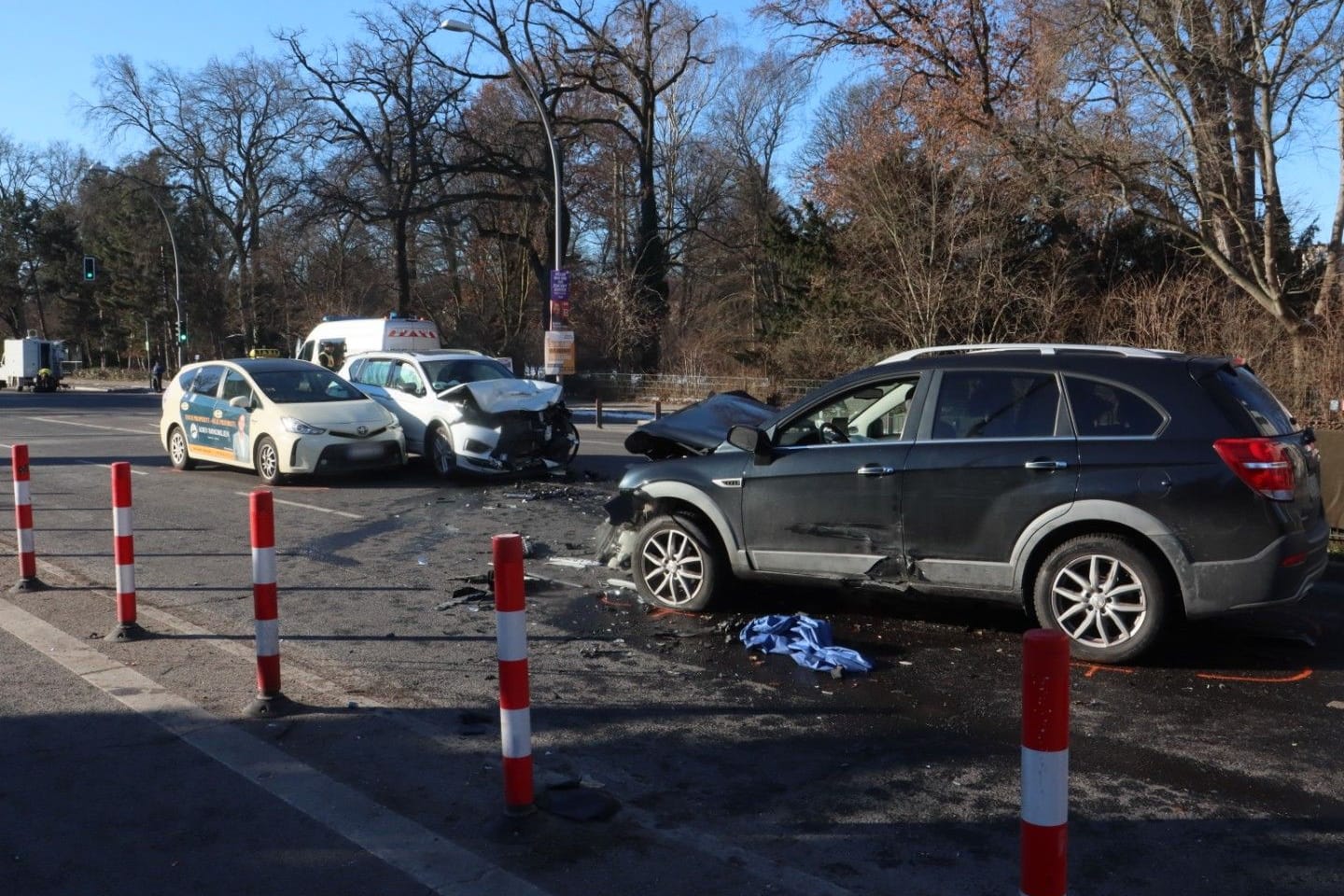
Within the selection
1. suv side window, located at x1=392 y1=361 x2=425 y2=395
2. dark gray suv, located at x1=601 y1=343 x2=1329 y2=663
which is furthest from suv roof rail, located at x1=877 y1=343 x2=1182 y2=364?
suv side window, located at x1=392 y1=361 x2=425 y2=395

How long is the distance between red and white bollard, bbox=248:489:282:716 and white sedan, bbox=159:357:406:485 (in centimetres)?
861

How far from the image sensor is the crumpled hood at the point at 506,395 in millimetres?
14203

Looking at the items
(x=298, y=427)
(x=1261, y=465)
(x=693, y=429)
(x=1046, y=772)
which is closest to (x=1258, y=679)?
(x=1261, y=465)

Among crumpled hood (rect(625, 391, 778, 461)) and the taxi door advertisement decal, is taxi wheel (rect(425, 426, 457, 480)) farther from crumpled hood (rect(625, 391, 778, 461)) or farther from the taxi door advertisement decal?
crumpled hood (rect(625, 391, 778, 461))

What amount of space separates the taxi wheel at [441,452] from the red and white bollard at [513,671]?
10.2 metres

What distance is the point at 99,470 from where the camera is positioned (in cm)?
1576

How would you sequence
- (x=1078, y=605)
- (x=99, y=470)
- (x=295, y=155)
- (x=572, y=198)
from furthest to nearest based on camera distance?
(x=295, y=155), (x=572, y=198), (x=99, y=470), (x=1078, y=605)

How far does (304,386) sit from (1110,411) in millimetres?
10993

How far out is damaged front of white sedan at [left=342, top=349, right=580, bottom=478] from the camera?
14.1 metres

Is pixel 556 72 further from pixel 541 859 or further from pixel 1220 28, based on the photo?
pixel 541 859

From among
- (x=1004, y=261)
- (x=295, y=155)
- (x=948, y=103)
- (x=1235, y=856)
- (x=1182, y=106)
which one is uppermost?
(x=295, y=155)

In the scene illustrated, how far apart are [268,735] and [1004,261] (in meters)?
23.7

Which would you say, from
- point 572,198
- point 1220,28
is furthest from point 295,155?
point 1220,28

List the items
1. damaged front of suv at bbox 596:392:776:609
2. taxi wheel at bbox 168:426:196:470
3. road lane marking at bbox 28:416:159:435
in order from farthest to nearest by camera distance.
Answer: road lane marking at bbox 28:416:159:435 < taxi wheel at bbox 168:426:196:470 < damaged front of suv at bbox 596:392:776:609
